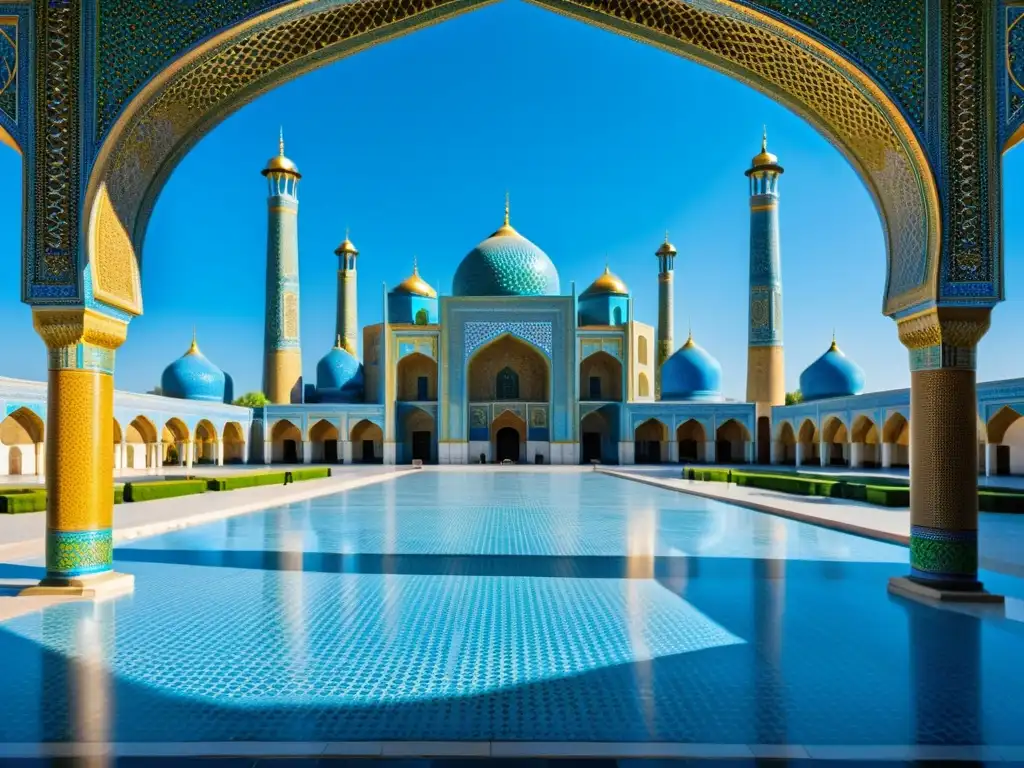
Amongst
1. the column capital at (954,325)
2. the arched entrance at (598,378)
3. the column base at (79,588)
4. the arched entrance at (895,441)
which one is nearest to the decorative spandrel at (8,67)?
the column base at (79,588)

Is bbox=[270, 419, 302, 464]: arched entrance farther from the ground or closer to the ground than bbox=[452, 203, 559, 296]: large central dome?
closer to the ground

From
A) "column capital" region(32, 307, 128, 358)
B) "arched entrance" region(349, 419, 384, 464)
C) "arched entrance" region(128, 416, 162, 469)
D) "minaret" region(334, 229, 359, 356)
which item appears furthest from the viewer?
"minaret" region(334, 229, 359, 356)

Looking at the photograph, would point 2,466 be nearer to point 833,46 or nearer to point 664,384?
point 664,384

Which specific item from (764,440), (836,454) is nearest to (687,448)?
(764,440)

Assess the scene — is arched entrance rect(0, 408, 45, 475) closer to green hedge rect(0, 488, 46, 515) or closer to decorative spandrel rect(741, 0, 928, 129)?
green hedge rect(0, 488, 46, 515)

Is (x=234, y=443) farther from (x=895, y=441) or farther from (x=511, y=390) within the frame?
(x=895, y=441)

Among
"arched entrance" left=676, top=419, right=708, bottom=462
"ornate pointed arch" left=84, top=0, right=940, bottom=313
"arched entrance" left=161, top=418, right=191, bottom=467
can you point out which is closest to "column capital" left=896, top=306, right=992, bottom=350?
"ornate pointed arch" left=84, top=0, right=940, bottom=313

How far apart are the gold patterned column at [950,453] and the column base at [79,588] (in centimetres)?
399

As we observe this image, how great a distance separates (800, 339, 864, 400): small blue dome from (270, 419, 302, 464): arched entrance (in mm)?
13685

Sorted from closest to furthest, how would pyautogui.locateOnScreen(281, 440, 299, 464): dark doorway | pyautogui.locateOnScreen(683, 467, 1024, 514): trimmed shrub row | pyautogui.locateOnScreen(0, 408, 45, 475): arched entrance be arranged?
pyautogui.locateOnScreen(683, 467, 1024, 514): trimmed shrub row, pyautogui.locateOnScreen(0, 408, 45, 475): arched entrance, pyautogui.locateOnScreen(281, 440, 299, 464): dark doorway

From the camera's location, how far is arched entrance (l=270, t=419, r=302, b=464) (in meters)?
21.8

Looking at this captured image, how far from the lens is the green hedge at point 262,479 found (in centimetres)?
1074

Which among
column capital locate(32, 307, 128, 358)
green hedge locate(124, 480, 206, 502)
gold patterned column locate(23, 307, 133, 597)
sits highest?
column capital locate(32, 307, 128, 358)

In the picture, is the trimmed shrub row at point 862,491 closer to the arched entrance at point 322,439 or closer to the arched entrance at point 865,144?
the arched entrance at point 865,144
